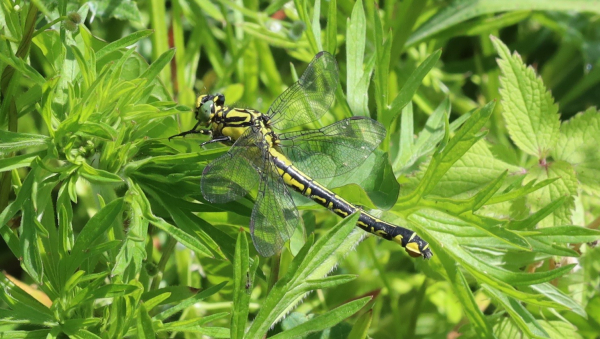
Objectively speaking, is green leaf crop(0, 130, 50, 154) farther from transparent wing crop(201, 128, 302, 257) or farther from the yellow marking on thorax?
the yellow marking on thorax

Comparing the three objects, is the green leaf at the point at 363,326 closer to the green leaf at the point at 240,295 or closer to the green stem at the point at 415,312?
the green leaf at the point at 240,295

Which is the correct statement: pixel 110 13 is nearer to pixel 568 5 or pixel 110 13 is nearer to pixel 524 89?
pixel 524 89

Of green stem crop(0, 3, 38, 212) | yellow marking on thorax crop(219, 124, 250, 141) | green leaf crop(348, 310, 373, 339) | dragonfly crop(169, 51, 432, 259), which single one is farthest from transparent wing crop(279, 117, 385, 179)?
green stem crop(0, 3, 38, 212)

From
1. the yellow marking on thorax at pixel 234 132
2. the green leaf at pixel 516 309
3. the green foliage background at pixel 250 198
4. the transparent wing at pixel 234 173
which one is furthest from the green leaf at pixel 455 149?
the yellow marking on thorax at pixel 234 132

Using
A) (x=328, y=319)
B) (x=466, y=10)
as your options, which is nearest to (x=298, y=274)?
(x=328, y=319)

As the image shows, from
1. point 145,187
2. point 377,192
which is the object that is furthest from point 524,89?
point 145,187

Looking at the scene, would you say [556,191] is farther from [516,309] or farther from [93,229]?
[93,229]
